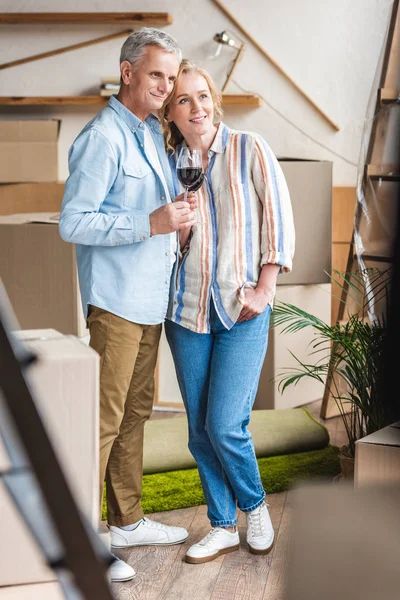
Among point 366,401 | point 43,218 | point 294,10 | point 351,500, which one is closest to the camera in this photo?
point 351,500

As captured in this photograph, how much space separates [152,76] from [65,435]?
0.99 metres

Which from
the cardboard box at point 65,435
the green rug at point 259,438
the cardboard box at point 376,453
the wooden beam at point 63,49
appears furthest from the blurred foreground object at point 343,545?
the wooden beam at point 63,49

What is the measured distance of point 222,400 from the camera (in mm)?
2010

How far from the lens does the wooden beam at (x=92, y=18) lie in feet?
13.0

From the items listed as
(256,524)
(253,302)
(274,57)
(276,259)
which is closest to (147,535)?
(256,524)

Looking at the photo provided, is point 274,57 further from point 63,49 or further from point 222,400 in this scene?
point 222,400

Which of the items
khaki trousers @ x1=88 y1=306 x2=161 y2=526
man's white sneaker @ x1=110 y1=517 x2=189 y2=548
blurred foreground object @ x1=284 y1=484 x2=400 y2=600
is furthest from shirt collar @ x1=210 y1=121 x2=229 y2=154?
blurred foreground object @ x1=284 y1=484 x2=400 y2=600

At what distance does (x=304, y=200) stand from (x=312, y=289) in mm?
414

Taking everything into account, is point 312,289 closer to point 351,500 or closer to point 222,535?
point 222,535

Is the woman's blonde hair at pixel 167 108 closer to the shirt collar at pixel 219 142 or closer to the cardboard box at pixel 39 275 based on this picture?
the shirt collar at pixel 219 142

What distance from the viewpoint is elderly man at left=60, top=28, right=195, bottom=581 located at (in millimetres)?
1800

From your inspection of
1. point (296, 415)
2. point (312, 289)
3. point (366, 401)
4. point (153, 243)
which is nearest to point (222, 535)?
point (366, 401)

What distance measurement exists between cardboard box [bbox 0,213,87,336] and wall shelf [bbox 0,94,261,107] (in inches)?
52.7

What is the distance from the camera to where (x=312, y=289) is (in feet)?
12.0
